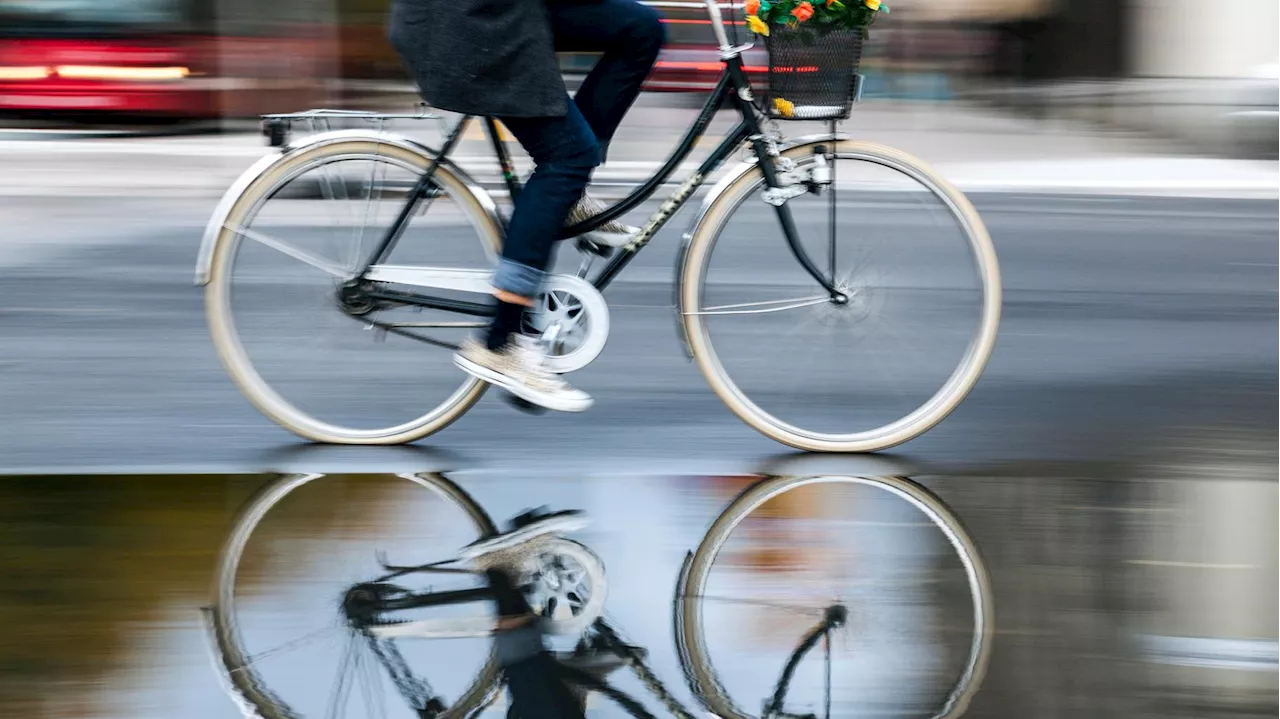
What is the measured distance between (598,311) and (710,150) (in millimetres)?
573

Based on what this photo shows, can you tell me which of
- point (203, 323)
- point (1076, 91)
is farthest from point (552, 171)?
point (1076, 91)

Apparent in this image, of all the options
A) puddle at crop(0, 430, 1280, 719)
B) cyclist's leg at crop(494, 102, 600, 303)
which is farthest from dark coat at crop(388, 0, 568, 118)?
puddle at crop(0, 430, 1280, 719)

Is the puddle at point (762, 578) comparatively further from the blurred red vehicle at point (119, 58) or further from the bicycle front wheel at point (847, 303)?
the blurred red vehicle at point (119, 58)

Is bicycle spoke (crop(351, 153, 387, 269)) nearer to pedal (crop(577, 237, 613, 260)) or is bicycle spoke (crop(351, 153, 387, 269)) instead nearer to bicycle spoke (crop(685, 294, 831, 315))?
pedal (crop(577, 237, 613, 260))

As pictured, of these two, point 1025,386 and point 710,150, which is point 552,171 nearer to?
point 710,150

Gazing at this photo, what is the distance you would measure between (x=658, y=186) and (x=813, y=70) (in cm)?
59

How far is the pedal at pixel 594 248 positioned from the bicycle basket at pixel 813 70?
0.65 m

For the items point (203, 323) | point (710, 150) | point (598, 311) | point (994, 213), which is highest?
point (994, 213)

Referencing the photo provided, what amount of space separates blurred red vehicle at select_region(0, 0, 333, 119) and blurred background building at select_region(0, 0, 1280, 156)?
1 centimetres

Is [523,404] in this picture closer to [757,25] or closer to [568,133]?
[568,133]

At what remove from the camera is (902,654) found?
325cm

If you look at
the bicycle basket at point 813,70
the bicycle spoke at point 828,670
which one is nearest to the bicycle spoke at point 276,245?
the bicycle basket at point 813,70

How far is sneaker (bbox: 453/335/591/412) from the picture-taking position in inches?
175

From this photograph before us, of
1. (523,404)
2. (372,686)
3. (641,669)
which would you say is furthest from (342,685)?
(523,404)
